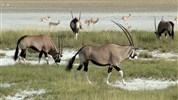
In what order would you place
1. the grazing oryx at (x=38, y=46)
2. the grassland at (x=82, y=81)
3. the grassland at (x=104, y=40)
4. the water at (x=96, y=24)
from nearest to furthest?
the grassland at (x=82, y=81)
the grazing oryx at (x=38, y=46)
the grassland at (x=104, y=40)
the water at (x=96, y=24)

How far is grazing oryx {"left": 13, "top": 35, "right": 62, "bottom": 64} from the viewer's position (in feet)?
43.9

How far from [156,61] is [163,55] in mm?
2043

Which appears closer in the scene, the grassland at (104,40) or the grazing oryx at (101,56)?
the grazing oryx at (101,56)

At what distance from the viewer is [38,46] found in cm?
1364

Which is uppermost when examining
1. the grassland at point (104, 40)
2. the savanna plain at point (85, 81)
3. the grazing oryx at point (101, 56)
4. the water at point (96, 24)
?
the grazing oryx at point (101, 56)

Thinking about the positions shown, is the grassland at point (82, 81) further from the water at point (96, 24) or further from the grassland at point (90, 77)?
the water at point (96, 24)

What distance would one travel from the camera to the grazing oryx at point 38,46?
43.9ft

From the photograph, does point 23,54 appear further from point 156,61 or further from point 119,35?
point 119,35

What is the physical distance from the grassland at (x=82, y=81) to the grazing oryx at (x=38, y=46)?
728 millimetres

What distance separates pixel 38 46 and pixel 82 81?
3512 mm

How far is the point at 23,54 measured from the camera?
13.4 metres
